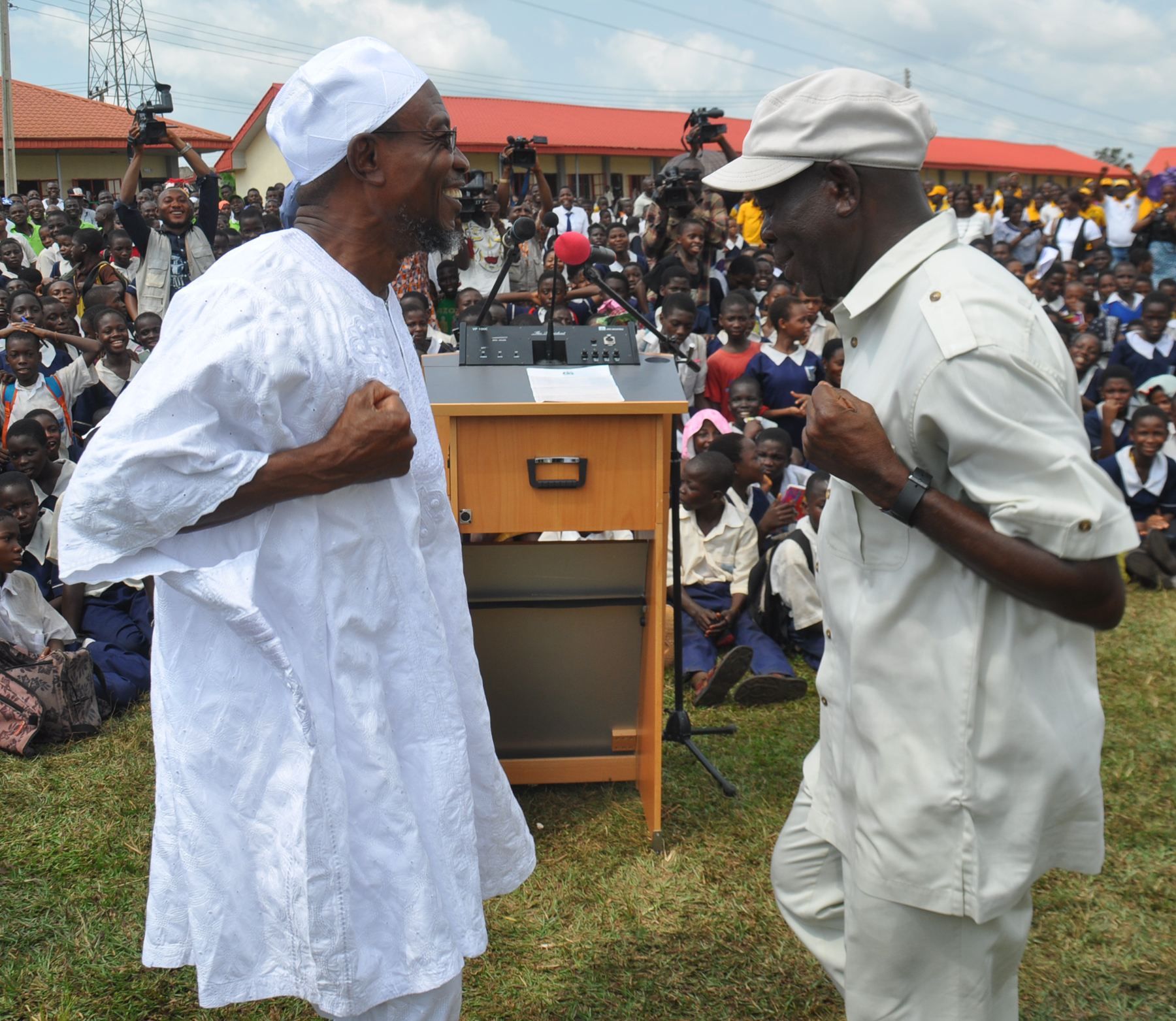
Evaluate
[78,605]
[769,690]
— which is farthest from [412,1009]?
[78,605]

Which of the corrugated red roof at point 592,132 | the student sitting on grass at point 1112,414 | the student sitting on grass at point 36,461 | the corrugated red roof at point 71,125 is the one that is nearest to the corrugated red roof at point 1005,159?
the corrugated red roof at point 592,132

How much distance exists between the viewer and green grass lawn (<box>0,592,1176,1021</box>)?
271 centimetres

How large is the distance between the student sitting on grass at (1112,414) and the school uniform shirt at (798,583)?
291 cm

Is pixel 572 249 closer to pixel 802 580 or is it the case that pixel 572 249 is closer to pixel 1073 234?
pixel 802 580

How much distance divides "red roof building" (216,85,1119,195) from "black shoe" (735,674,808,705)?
22.4 meters

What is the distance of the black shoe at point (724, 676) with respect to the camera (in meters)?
4.48

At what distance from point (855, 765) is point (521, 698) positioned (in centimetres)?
215

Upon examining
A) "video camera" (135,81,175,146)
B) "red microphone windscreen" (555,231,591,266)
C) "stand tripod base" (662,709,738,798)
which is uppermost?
"video camera" (135,81,175,146)

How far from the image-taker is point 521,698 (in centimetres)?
379

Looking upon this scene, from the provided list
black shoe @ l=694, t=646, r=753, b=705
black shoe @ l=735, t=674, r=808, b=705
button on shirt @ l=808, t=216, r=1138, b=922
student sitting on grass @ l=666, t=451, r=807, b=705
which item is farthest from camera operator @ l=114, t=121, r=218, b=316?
button on shirt @ l=808, t=216, r=1138, b=922

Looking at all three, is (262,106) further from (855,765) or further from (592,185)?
(855,765)

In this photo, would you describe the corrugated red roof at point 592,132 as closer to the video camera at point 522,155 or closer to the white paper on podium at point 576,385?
the video camera at point 522,155

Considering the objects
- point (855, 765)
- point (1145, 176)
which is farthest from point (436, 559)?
point (1145, 176)

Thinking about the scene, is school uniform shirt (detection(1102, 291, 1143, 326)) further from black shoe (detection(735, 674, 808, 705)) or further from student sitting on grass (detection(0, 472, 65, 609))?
student sitting on grass (detection(0, 472, 65, 609))
